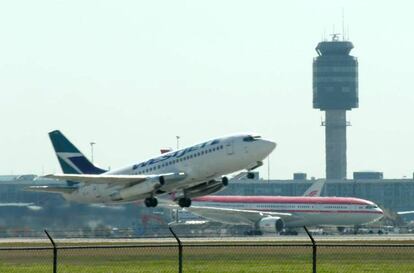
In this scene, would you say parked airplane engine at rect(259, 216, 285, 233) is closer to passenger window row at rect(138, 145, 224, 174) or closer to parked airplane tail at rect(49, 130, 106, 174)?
parked airplane tail at rect(49, 130, 106, 174)

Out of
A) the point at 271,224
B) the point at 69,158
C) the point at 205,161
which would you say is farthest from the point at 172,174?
the point at 271,224

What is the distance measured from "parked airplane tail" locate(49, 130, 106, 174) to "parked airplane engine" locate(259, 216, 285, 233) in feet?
93.2

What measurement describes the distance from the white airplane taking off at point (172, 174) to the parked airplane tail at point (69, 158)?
0.07 meters

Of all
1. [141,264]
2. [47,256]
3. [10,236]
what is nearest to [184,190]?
[10,236]

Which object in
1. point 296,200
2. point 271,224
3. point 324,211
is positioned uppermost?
point 296,200

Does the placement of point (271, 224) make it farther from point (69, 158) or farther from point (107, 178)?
point (107, 178)

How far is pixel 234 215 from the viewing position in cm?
12606

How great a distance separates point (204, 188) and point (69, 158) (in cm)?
1347

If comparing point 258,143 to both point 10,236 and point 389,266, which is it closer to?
point 10,236

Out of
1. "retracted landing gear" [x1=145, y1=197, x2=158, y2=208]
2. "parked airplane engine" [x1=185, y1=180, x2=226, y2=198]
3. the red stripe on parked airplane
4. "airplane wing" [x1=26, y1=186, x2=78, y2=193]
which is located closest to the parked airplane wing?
the red stripe on parked airplane

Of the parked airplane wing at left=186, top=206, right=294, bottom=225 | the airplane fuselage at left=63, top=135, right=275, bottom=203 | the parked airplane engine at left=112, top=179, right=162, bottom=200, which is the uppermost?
the airplane fuselage at left=63, top=135, right=275, bottom=203

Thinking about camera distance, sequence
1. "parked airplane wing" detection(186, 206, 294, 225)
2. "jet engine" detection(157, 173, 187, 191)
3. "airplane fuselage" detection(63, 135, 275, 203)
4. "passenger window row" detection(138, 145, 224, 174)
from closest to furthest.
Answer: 1. "airplane fuselage" detection(63, 135, 275, 203)
2. "passenger window row" detection(138, 145, 224, 174)
3. "jet engine" detection(157, 173, 187, 191)
4. "parked airplane wing" detection(186, 206, 294, 225)

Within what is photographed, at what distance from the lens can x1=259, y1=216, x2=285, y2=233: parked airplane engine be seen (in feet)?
397

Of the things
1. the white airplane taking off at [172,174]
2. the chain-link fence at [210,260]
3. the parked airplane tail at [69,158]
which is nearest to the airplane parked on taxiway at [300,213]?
the parked airplane tail at [69,158]
